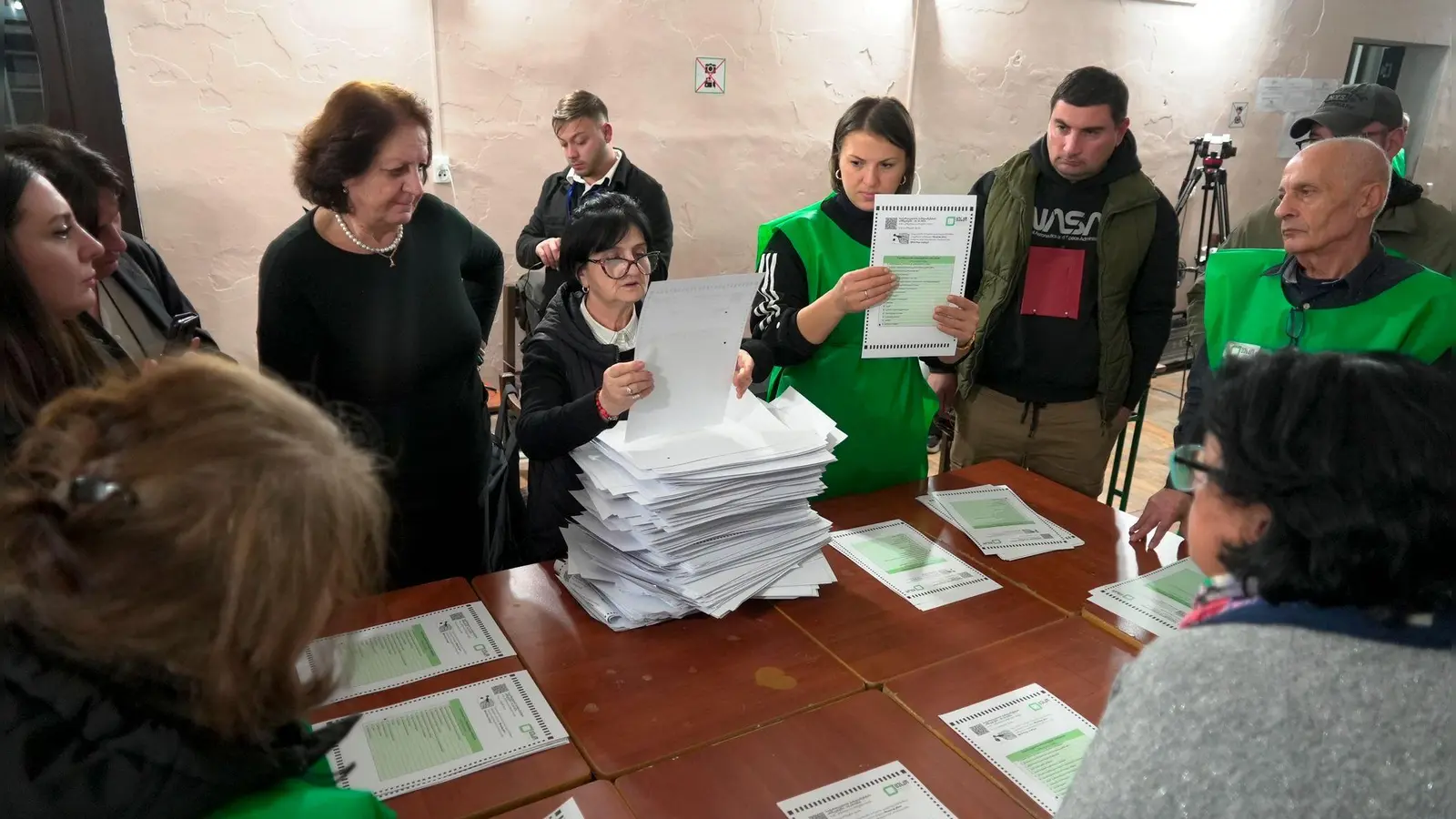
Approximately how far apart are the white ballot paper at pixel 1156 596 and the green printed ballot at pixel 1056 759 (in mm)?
340

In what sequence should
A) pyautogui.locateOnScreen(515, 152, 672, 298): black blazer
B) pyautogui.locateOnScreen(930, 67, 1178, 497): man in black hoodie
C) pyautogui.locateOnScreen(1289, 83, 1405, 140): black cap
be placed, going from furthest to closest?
1. pyautogui.locateOnScreen(515, 152, 672, 298): black blazer
2. pyautogui.locateOnScreen(1289, 83, 1405, 140): black cap
3. pyautogui.locateOnScreen(930, 67, 1178, 497): man in black hoodie

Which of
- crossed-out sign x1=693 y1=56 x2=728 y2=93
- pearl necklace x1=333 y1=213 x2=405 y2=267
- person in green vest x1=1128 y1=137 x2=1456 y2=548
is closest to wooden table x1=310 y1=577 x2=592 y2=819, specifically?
pearl necklace x1=333 y1=213 x2=405 y2=267

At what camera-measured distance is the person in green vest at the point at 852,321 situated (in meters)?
1.83

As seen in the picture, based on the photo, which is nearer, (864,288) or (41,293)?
(41,293)

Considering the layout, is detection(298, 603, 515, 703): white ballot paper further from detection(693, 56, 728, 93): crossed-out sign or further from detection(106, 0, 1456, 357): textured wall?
detection(693, 56, 728, 93): crossed-out sign

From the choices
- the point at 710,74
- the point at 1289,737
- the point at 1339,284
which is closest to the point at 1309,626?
the point at 1289,737

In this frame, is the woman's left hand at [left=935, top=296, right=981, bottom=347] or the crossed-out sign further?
the crossed-out sign

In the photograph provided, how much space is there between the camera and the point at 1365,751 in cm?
63

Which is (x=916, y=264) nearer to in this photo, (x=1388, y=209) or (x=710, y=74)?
(x=1388, y=209)

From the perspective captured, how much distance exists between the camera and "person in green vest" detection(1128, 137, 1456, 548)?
166cm

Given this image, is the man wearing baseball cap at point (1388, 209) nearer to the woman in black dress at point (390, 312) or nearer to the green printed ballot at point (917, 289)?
the green printed ballot at point (917, 289)

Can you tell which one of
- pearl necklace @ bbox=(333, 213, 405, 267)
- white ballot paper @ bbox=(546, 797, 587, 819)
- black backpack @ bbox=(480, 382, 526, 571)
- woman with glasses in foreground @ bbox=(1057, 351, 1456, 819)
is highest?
pearl necklace @ bbox=(333, 213, 405, 267)

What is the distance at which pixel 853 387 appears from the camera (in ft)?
6.25

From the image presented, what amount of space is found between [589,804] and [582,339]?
0.91m
